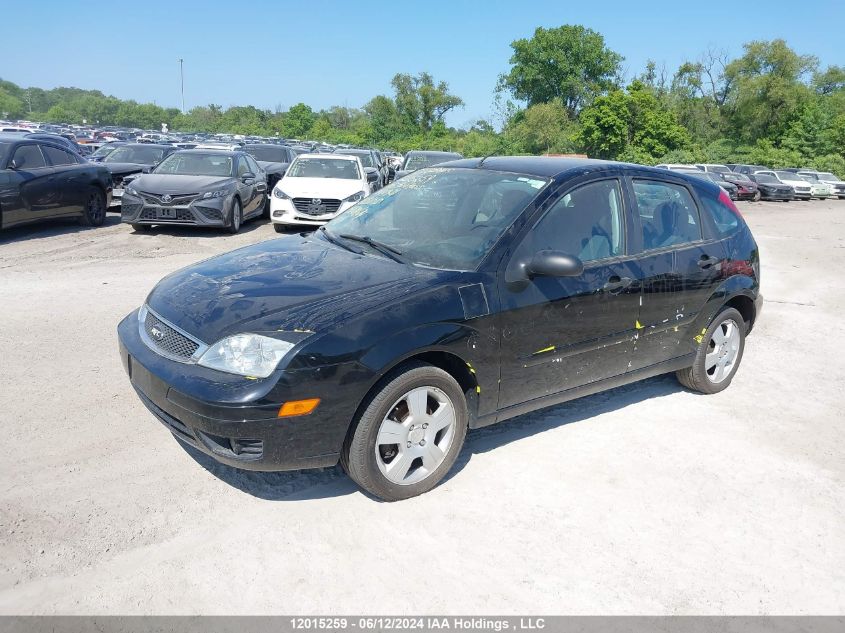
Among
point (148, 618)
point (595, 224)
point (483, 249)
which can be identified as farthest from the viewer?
point (595, 224)

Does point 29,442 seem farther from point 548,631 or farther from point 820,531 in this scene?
point 820,531

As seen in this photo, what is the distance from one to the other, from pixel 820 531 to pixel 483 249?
2.26m

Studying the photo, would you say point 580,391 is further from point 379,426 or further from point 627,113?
point 627,113

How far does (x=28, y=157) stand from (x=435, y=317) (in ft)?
33.3

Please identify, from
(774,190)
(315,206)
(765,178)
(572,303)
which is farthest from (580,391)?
(765,178)

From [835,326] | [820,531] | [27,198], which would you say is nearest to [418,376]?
[820,531]

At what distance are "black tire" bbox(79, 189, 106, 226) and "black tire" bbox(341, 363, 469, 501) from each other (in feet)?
36.4

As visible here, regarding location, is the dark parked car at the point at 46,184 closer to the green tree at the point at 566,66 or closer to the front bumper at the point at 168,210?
the front bumper at the point at 168,210

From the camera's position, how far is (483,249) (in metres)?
3.97

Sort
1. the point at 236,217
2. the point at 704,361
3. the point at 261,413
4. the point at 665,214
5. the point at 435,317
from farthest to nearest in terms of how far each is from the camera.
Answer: the point at 236,217 < the point at 704,361 < the point at 665,214 < the point at 435,317 < the point at 261,413

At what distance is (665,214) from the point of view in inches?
195

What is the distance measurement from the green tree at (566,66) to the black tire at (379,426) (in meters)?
77.3

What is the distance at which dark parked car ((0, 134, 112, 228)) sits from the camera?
10656 mm

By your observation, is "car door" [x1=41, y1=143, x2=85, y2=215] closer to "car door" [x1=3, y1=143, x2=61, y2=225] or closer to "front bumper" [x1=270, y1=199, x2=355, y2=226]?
"car door" [x1=3, y1=143, x2=61, y2=225]
